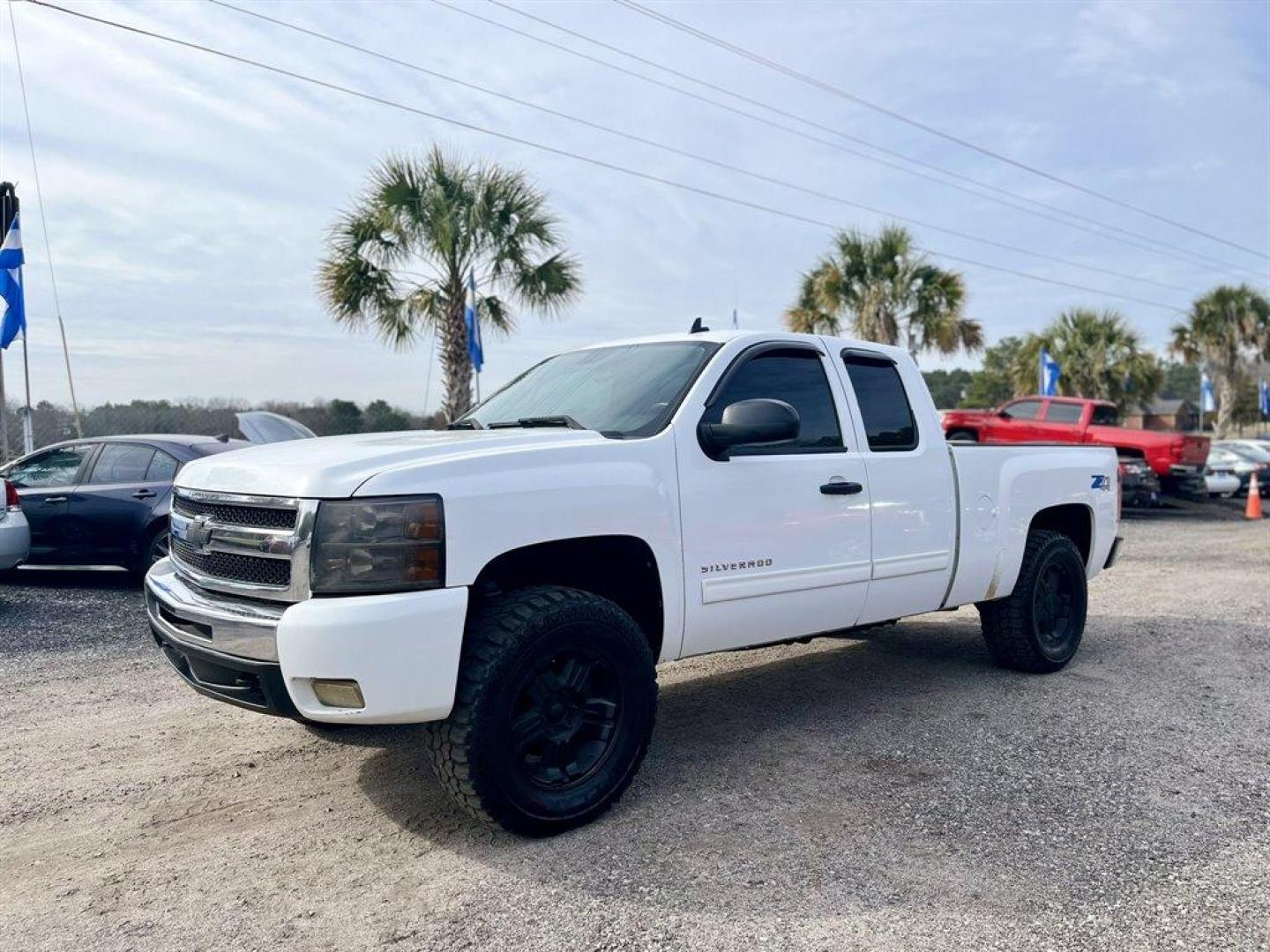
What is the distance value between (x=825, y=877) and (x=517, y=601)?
1403 mm

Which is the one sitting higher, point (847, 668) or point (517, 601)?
point (517, 601)

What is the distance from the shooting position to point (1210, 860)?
137 inches

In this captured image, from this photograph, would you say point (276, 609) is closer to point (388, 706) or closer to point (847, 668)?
point (388, 706)

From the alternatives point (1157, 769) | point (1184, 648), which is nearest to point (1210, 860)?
point (1157, 769)

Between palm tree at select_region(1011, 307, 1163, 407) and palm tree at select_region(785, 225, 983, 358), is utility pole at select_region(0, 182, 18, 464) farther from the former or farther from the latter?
palm tree at select_region(1011, 307, 1163, 407)

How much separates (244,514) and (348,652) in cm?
76

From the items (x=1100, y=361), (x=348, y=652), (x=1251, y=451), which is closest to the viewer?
(x=348, y=652)

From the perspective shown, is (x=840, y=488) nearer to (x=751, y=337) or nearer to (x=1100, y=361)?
(x=751, y=337)

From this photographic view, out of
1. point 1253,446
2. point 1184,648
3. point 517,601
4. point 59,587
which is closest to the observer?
point 517,601

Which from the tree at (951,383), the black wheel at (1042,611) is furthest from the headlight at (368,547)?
the tree at (951,383)

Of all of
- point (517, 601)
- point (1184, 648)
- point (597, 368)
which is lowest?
point (1184, 648)

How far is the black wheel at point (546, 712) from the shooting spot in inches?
135

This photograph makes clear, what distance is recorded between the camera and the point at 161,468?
9.16m

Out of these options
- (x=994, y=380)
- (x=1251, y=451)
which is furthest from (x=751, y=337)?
(x=994, y=380)
